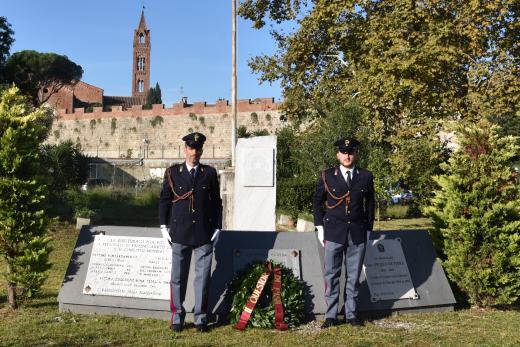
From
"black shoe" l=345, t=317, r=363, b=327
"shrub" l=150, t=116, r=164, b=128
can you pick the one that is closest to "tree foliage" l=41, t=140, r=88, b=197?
"black shoe" l=345, t=317, r=363, b=327

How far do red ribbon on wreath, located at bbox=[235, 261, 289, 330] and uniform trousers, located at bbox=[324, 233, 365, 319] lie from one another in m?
0.50

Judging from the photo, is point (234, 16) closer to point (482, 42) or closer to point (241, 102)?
point (482, 42)

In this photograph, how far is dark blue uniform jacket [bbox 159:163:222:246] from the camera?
17.8 feet

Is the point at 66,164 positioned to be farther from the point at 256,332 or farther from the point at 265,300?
the point at 256,332

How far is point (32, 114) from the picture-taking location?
20.3 feet

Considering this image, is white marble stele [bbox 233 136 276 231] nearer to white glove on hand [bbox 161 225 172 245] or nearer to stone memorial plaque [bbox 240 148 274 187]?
stone memorial plaque [bbox 240 148 274 187]

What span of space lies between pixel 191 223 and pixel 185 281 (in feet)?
2.01

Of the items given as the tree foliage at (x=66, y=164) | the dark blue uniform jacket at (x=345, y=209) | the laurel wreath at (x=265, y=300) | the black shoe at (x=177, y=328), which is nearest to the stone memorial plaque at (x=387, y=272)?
the dark blue uniform jacket at (x=345, y=209)

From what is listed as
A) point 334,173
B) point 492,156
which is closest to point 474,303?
point 492,156

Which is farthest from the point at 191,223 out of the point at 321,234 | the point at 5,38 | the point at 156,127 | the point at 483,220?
the point at 156,127

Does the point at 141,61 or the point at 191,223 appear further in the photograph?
the point at 141,61

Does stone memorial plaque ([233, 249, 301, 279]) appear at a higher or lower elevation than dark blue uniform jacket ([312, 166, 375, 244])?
lower

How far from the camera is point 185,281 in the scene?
18.0ft

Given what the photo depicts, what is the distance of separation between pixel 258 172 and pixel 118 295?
3591mm
